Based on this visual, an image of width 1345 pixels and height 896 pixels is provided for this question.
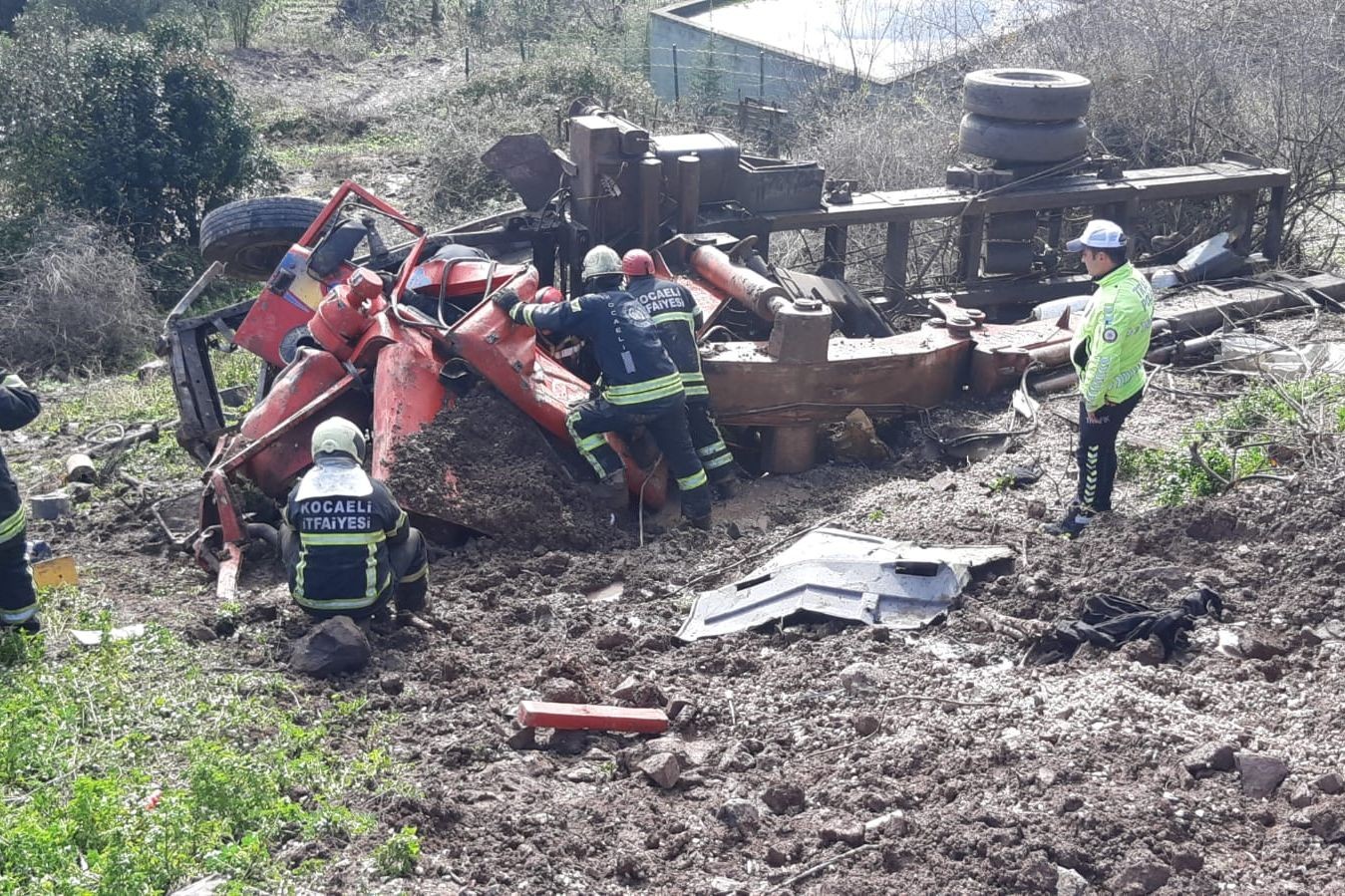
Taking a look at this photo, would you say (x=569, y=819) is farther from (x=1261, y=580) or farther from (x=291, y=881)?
(x=1261, y=580)

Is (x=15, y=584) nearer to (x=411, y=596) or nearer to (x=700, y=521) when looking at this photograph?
(x=411, y=596)

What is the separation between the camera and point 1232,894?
363 cm

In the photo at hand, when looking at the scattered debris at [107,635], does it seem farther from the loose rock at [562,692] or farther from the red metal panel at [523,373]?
the red metal panel at [523,373]

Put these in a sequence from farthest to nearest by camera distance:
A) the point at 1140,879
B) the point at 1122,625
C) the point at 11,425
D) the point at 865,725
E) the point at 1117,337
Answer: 1. the point at 1117,337
2. the point at 11,425
3. the point at 1122,625
4. the point at 865,725
5. the point at 1140,879

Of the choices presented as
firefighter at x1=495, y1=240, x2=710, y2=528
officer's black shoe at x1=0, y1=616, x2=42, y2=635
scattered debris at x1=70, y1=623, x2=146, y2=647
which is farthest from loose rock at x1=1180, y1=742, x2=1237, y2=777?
officer's black shoe at x1=0, y1=616, x2=42, y2=635

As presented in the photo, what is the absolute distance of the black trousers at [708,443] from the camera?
8.12m

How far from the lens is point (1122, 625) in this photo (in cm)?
528

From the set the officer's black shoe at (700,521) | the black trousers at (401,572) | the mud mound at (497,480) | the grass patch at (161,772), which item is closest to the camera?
the grass patch at (161,772)

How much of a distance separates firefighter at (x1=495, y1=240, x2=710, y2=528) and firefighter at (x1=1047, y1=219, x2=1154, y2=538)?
2266mm

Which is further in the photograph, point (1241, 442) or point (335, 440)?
point (1241, 442)

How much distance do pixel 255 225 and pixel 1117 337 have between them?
5.93 metres

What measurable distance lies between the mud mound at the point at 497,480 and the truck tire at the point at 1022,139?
5296 millimetres

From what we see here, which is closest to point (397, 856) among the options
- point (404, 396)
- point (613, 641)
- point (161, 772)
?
Result: point (161, 772)

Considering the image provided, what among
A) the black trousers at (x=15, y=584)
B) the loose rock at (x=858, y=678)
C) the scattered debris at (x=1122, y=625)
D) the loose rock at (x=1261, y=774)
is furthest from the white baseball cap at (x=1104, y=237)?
the black trousers at (x=15, y=584)
